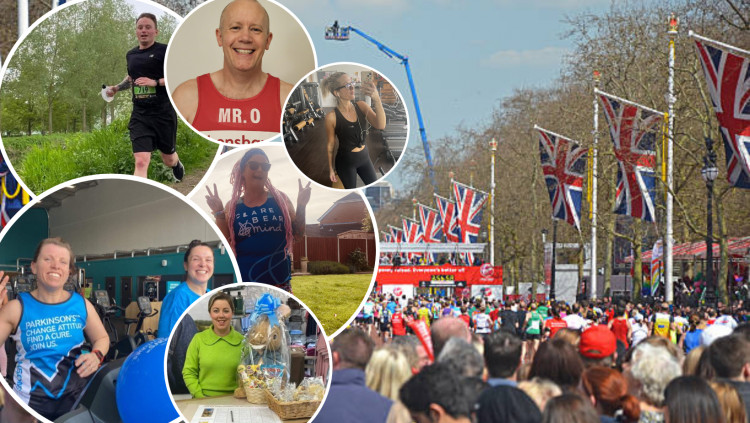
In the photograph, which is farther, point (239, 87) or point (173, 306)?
point (239, 87)

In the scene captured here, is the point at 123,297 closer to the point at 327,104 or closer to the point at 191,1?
the point at 327,104

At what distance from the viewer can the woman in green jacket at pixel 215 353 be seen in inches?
172

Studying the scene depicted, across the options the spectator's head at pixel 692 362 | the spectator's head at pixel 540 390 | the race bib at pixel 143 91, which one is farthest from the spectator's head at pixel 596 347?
the race bib at pixel 143 91

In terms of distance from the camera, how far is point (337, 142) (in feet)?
16.6

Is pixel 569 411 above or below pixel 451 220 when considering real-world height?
below

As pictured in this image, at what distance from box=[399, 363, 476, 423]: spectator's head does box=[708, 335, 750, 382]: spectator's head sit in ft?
7.21

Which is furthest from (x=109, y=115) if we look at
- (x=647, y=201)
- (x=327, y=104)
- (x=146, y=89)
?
(x=647, y=201)

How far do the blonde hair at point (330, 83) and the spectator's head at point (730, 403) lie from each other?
7.47 feet

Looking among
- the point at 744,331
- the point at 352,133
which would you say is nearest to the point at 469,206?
the point at 744,331

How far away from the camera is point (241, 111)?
200 inches

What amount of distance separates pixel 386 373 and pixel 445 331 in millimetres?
1790

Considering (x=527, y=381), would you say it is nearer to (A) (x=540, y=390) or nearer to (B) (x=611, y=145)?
(A) (x=540, y=390)

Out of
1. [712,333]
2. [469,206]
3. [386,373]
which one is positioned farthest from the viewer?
[469,206]

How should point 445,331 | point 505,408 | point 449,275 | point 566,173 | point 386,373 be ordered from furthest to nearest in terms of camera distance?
point 449,275 → point 566,173 → point 445,331 → point 386,373 → point 505,408
